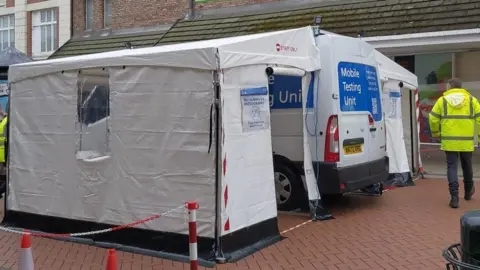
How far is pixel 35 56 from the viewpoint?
23469 mm

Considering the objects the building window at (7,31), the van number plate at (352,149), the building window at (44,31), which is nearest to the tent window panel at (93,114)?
the van number plate at (352,149)

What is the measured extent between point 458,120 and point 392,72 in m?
2.07

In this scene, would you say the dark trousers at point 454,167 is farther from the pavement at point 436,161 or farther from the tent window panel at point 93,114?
the tent window panel at point 93,114

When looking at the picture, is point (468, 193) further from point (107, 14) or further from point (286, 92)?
point (107, 14)

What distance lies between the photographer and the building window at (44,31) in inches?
901

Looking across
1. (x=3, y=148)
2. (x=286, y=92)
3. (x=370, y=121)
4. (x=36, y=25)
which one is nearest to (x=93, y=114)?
(x=3, y=148)

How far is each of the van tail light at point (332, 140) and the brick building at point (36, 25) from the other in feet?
55.6

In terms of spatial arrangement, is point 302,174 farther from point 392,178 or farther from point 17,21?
point 17,21

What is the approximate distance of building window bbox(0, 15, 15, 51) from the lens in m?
24.7

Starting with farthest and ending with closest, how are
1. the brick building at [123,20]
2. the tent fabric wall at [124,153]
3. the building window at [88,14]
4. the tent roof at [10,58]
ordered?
the building window at [88,14], the brick building at [123,20], the tent roof at [10,58], the tent fabric wall at [124,153]

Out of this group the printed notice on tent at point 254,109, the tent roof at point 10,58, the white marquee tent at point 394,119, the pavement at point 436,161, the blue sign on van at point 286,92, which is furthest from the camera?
the tent roof at point 10,58

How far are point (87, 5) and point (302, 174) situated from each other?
1667 centimetres

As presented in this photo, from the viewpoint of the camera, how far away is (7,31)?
25031 millimetres

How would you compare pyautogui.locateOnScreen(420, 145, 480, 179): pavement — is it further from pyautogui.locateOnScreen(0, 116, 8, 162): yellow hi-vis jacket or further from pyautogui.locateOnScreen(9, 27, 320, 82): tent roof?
pyautogui.locateOnScreen(0, 116, 8, 162): yellow hi-vis jacket
